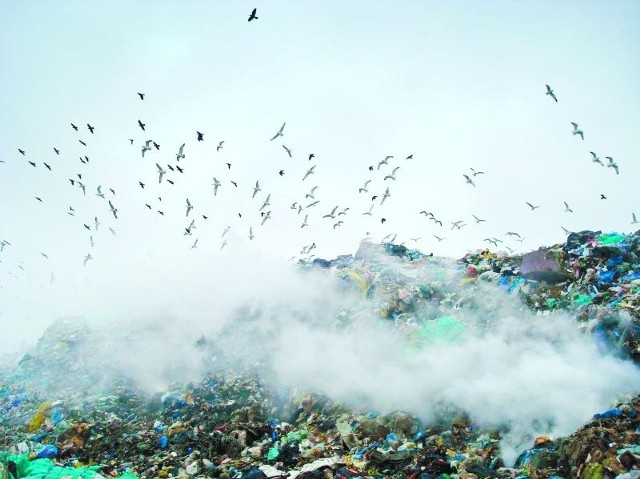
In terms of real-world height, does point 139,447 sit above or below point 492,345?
below

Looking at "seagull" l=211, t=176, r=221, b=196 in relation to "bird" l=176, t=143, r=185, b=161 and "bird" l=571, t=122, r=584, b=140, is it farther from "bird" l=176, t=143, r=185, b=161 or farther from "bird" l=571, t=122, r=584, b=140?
"bird" l=571, t=122, r=584, b=140

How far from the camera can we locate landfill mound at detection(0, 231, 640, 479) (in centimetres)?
468

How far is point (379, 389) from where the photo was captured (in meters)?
6.63

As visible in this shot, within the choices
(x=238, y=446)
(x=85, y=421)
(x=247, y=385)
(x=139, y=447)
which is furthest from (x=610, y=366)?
(x=85, y=421)

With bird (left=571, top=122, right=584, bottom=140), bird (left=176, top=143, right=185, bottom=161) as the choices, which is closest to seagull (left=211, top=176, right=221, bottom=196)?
bird (left=176, top=143, right=185, bottom=161)

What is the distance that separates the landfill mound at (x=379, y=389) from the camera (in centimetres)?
468

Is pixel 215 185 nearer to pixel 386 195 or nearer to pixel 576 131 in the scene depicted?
pixel 386 195

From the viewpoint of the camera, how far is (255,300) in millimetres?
11930

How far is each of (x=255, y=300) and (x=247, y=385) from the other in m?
3.73

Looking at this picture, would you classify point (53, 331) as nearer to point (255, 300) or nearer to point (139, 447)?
point (255, 300)

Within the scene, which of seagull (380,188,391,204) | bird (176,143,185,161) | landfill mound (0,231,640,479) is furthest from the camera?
seagull (380,188,391,204)

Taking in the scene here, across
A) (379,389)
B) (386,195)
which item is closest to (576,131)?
(386,195)

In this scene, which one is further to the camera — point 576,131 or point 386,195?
point 386,195

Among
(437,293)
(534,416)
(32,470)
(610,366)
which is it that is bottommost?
(32,470)
